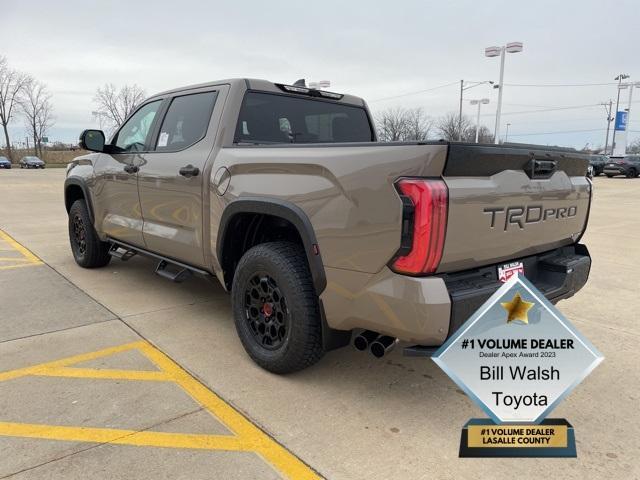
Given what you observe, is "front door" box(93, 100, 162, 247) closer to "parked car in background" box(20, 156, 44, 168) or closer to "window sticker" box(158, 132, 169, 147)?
"window sticker" box(158, 132, 169, 147)

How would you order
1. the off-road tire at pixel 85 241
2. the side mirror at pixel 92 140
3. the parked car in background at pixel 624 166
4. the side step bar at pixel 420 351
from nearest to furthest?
the side step bar at pixel 420 351 → the side mirror at pixel 92 140 → the off-road tire at pixel 85 241 → the parked car in background at pixel 624 166

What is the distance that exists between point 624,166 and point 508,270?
1317 inches

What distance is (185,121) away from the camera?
409 cm

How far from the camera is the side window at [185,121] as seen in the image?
12.6 ft

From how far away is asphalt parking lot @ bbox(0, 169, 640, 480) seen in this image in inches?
90.7

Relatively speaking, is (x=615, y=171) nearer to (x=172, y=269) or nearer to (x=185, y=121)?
(x=185, y=121)

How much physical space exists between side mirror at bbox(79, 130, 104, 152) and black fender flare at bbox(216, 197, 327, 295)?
2.35m

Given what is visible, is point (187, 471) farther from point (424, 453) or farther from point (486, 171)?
point (486, 171)

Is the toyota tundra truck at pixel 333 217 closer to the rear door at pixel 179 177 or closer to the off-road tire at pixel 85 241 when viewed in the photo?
the rear door at pixel 179 177

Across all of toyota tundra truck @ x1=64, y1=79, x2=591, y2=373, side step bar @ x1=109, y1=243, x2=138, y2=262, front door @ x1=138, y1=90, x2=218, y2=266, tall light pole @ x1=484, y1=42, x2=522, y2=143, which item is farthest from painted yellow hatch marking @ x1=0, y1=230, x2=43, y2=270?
tall light pole @ x1=484, y1=42, x2=522, y2=143

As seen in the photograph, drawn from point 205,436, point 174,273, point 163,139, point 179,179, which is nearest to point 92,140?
point 163,139

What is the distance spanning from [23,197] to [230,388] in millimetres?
15080

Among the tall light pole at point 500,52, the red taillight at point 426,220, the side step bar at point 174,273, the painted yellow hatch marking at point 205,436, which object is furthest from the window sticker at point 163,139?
the tall light pole at point 500,52

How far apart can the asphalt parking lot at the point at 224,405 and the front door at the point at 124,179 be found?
751 millimetres
